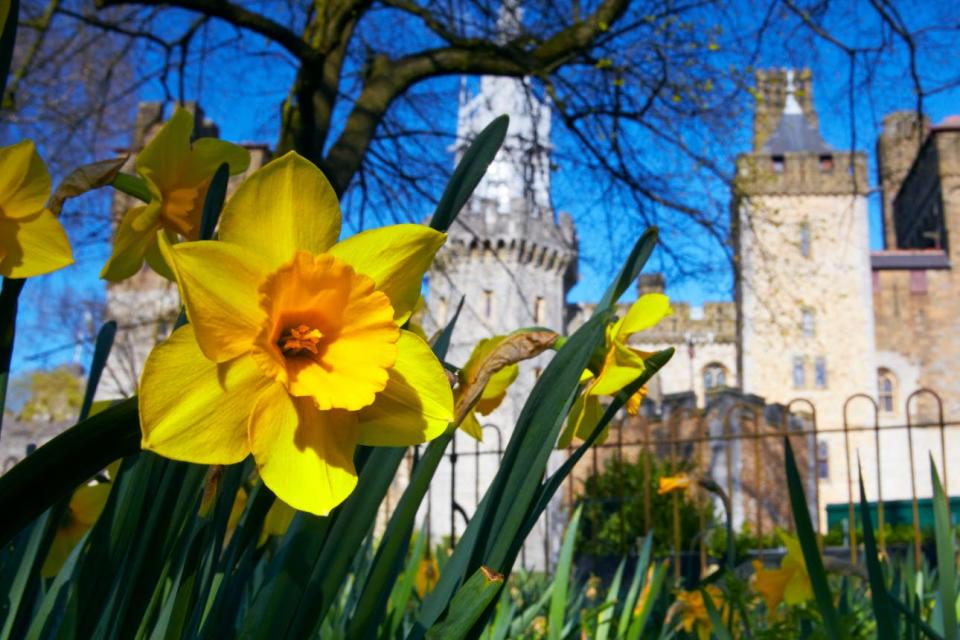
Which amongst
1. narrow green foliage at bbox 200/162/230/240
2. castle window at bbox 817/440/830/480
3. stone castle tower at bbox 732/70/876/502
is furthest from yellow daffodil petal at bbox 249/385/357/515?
castle window at bbox 817/440/830/480

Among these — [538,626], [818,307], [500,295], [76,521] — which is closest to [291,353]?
[76,521]

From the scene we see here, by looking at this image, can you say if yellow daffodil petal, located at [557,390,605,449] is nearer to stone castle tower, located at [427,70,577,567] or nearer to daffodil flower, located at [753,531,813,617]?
daffodil flower, located at [753,531,813,617]

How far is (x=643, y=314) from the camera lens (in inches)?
18.1

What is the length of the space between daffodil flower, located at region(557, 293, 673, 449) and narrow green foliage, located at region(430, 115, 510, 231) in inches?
4.0

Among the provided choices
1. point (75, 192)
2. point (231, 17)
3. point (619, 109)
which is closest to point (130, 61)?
point (231, 17)

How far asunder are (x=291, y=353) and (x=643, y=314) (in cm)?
21

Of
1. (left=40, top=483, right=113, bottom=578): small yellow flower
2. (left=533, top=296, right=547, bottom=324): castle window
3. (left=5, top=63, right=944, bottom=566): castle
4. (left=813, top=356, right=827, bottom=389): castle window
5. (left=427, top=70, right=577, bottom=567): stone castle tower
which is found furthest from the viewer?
(left=813, top=356, right=827, bottom=389): castle window

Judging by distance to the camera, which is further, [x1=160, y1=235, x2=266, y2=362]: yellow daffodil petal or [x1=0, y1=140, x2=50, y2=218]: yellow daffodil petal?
[x1=0, y1=140, x2=50, y2=218]: yellow daffodil petal

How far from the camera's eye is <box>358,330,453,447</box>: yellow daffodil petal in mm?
341

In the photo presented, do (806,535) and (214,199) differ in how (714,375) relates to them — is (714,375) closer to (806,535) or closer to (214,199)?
(806,535)

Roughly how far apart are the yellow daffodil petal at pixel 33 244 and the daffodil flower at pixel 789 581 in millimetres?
756

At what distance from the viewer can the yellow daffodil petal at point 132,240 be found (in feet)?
1.40

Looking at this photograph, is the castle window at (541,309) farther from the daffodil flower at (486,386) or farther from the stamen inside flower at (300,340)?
the stamen inside flower at (300,340)

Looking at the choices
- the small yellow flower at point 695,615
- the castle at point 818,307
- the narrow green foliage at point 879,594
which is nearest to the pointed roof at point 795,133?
the castle at point 818,307
